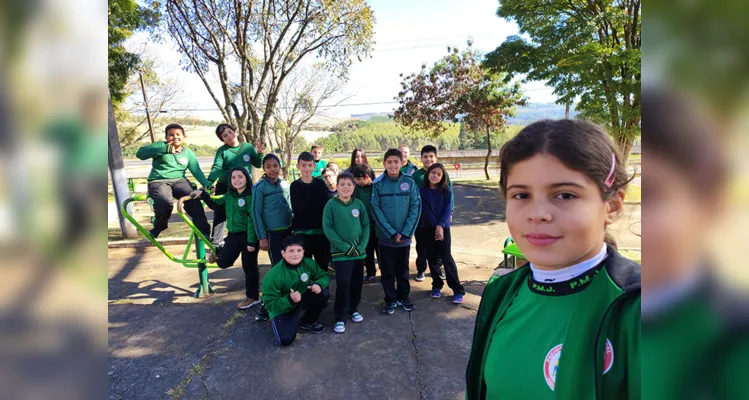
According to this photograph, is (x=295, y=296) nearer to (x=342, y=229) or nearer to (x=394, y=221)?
(x=342, y=229)

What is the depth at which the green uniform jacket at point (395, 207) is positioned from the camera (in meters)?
3.84

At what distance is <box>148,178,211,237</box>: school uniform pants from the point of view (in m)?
4.47

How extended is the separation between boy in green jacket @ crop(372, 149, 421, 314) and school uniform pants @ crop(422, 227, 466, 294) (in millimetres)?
339

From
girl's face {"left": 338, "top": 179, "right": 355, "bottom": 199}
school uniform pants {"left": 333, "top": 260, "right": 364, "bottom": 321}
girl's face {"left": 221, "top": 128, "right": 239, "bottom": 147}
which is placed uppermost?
girl's face {"left": 221, "top": 128, "right": 239, "bottom": 147}

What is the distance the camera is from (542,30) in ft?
29.2

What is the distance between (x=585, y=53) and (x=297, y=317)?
7690 mm

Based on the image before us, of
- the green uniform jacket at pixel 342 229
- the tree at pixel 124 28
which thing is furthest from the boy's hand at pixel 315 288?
the tree at pixel 124 28

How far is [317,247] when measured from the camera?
4.21m

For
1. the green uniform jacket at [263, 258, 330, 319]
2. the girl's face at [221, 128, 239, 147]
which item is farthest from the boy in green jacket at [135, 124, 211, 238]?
the green uniform jacket at [263, 258, 330, 319]

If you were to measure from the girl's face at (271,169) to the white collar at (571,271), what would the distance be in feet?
10.7

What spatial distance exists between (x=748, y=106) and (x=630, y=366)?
0.60 meters

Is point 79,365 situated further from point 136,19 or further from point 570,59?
point 136,19

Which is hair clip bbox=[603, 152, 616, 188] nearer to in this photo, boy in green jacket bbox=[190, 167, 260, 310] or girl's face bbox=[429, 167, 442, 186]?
girl's face bbox=[429, 167, 442, 186]

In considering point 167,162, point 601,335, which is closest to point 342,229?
point 167,162
